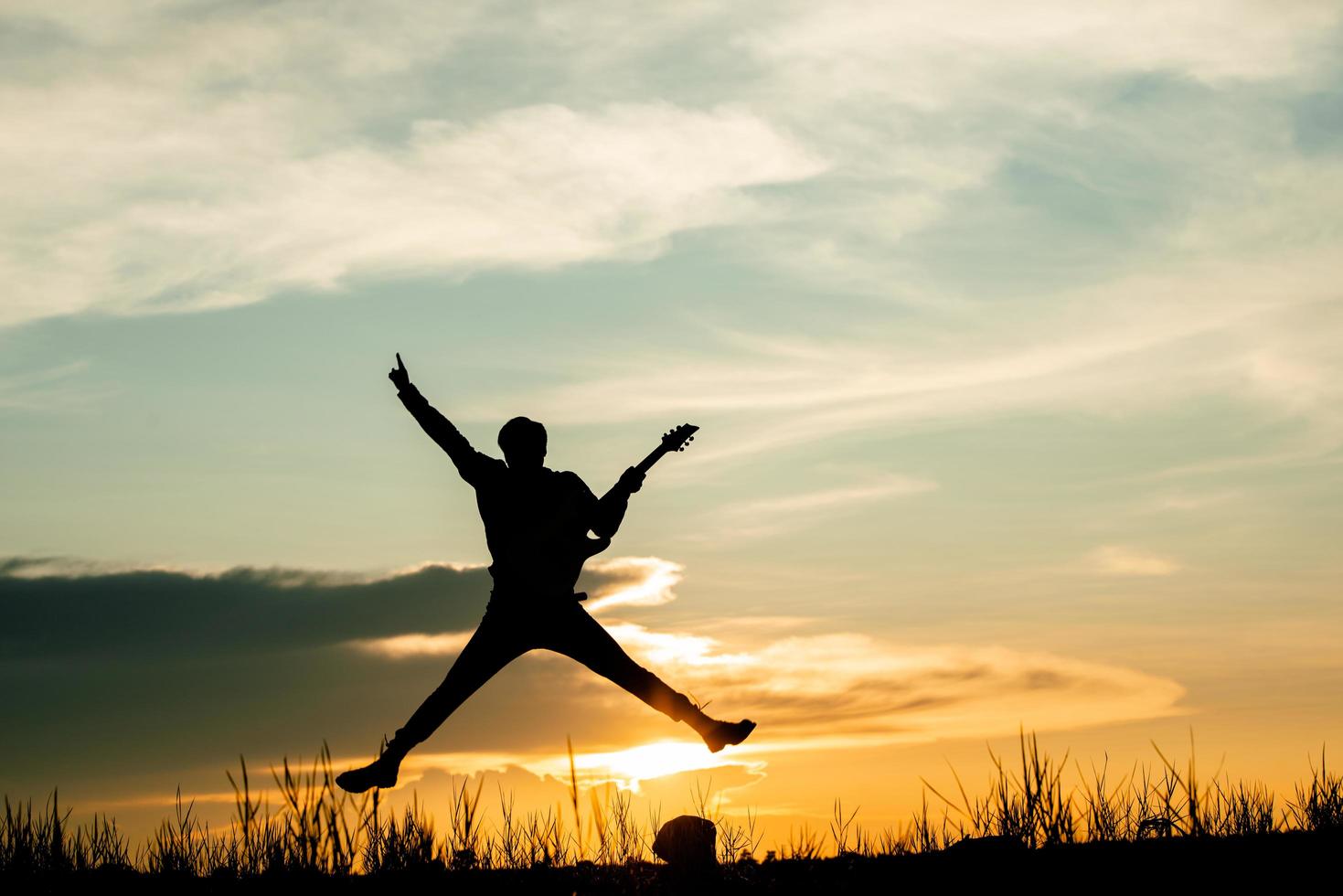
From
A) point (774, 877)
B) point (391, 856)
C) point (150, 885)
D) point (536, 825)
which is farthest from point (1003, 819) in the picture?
point (150, 885)

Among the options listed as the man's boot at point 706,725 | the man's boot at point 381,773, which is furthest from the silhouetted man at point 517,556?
the man's boot at point 706,725

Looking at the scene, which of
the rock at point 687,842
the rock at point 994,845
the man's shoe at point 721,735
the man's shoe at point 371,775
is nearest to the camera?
the rock at point 994,845

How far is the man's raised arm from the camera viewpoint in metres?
8.41

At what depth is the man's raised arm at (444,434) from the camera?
841cm

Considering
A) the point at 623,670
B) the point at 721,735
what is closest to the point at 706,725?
the point at 721,735

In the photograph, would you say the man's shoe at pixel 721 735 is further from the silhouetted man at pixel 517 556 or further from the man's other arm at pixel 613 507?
the man's other arm at pixel 613 507

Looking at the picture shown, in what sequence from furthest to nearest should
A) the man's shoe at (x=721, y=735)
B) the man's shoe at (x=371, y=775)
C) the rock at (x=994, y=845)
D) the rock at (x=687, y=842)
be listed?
the man's shoe at (x=721, y=735) < the man's shoe at (x=371, y=775) < the rock at (x=687, y=842) < the rock at (x=994, y=845)

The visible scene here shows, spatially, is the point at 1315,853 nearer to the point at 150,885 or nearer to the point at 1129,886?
the point at 1129,886

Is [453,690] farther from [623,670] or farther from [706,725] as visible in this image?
[706,725]

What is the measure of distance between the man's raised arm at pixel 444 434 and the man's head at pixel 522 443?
0.17 m

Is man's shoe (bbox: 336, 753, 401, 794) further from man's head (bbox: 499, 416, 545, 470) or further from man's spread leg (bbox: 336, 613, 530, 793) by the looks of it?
man's head (bbox: 499, 416, 545, 470)

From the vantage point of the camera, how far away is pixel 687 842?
23.7 ft

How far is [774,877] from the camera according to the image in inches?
257

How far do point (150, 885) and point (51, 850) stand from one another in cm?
59
